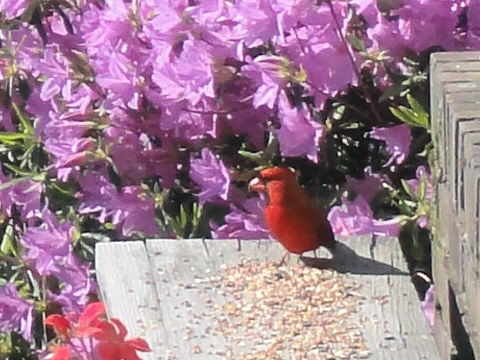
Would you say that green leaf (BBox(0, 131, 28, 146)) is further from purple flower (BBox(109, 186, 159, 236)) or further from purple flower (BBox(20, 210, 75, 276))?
purple flower (BBox(109, 186, 159, 236))

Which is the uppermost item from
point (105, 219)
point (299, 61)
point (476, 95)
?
point (476, 95)

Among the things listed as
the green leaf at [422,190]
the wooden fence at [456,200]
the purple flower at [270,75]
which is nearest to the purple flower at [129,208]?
the purple flower at [270,75]

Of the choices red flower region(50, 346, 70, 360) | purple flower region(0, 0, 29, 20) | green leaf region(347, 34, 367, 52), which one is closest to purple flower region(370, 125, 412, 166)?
green leaf region(347, 34, 367, 52)

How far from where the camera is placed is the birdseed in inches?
77.0

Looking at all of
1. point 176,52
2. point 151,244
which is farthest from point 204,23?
point 151,244

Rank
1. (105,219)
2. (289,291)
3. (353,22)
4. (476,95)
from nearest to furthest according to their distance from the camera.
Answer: (476,95) < (289,291) < (353,22) < (105,219)

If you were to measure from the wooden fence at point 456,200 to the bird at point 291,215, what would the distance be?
303 millimetres

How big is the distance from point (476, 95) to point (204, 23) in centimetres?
122

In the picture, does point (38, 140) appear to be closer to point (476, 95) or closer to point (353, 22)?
point (353, 22)

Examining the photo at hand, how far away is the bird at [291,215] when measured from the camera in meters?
2.40

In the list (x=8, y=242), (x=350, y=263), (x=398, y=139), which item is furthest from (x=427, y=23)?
(x=8, y=242)

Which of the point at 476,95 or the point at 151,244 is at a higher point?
the point at 476,95

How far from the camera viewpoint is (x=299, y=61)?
2.67 meters

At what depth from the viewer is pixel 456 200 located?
1.55m
